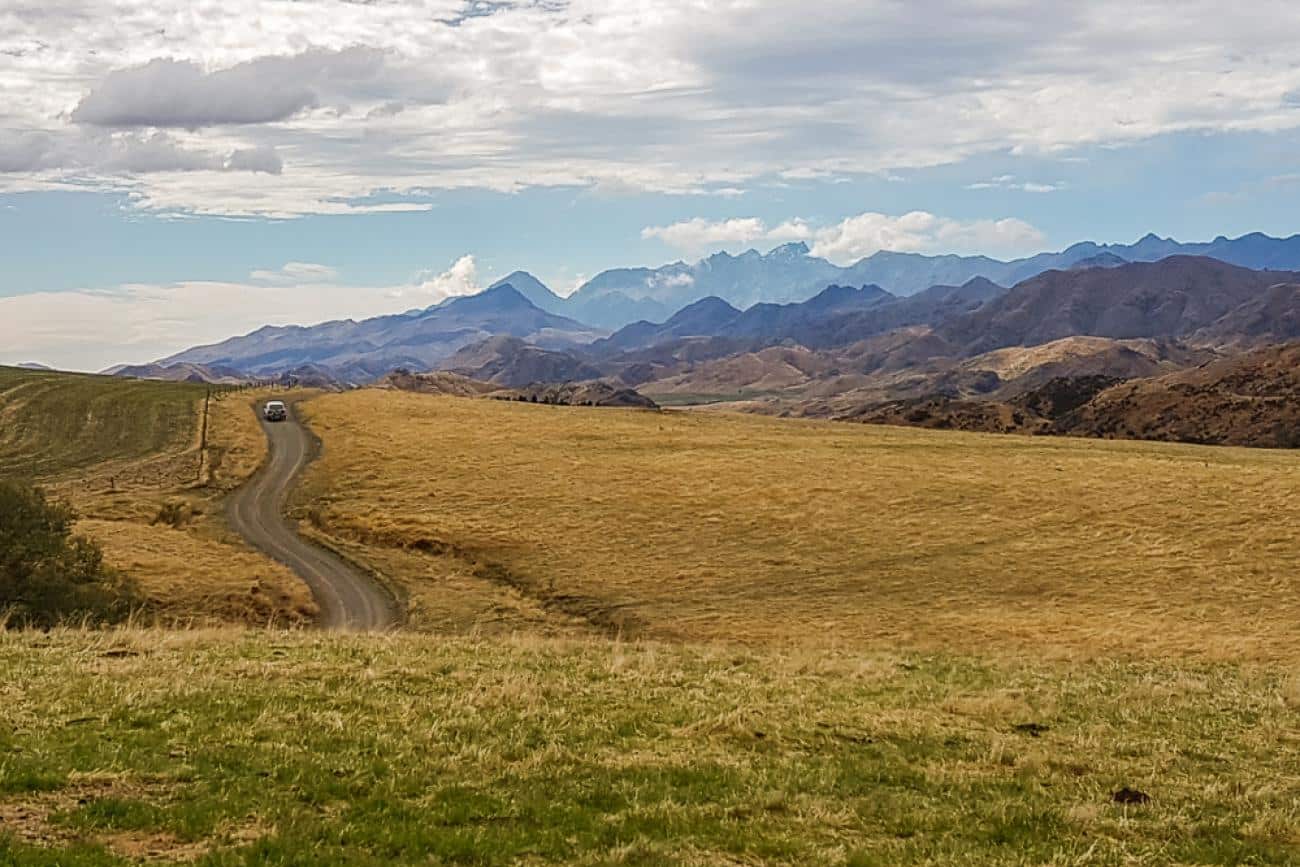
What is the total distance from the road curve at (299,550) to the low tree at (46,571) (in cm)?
765

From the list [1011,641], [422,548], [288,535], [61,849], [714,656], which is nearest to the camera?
[61,849]

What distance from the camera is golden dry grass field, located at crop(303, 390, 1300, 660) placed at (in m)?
39.6

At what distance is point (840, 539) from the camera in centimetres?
5169

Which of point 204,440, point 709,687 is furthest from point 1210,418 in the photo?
point 709,687

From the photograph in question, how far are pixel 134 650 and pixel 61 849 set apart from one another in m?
12.7

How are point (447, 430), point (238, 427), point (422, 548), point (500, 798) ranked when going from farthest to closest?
point (238, 427) < point (447, 430) < point (422, 548) < point (500, 798)

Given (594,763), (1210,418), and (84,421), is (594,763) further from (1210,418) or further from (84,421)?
(1210,418)

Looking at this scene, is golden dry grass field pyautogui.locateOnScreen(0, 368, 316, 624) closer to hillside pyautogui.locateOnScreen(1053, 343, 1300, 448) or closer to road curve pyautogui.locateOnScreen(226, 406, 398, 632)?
road curve pyautogui.locateOnScreen(226, 406, 398, 632)

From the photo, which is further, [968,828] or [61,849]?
[968,828]

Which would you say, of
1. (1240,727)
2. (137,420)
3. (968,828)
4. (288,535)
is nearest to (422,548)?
(288,535)

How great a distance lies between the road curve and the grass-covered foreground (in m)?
14.7

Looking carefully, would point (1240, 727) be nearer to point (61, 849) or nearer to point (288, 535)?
point (61, 849)

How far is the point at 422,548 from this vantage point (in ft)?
176

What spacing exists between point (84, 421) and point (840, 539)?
235 ft
